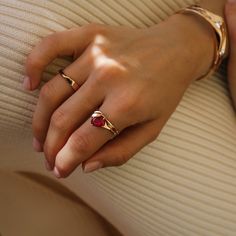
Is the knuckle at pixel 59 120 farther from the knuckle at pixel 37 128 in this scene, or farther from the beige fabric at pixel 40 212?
the beige fabric at pixel 40 212

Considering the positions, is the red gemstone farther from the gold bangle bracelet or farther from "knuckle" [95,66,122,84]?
the gold bangle bracelet

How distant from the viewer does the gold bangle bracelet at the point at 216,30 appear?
1.84ft

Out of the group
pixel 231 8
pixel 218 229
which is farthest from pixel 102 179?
pixel 231 8

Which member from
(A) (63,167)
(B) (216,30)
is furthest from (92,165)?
(B) (216,30)

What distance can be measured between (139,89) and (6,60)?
0.50ft

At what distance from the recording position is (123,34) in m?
0.49

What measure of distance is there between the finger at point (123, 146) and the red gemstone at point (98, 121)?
39mm

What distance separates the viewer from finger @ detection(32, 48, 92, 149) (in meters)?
0.45

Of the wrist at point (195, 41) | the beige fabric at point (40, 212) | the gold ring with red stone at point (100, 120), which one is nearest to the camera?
the gold ring with red stone at point (100, 120)

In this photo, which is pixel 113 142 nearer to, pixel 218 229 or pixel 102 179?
pixel 102 179

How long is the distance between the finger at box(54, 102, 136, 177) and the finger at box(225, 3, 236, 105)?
23 centimetres

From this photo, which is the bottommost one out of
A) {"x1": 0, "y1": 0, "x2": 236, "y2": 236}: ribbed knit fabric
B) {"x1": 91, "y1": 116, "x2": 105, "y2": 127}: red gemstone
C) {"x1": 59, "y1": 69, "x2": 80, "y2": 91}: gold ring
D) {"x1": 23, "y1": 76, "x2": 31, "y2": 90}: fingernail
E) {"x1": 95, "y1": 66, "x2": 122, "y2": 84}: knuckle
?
{"x1": 0, "y1": 0, "x2": 236, "y2": 236}: ribbed knit fabric

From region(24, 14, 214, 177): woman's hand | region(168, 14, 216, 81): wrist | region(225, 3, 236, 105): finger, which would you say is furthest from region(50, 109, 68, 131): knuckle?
region(225, 3, 236, 105): finger

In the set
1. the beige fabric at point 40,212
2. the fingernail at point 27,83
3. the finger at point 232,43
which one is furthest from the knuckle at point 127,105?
the beige fabric at point 40,212
